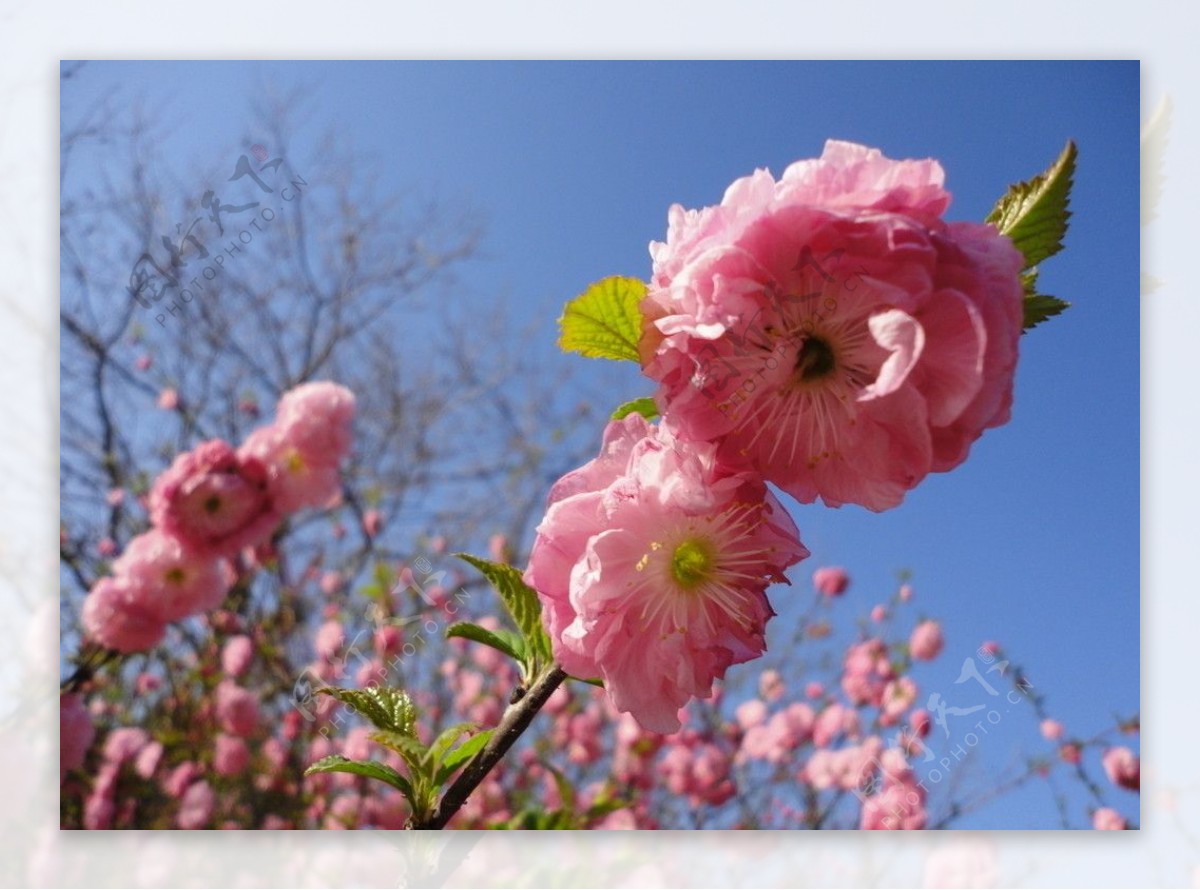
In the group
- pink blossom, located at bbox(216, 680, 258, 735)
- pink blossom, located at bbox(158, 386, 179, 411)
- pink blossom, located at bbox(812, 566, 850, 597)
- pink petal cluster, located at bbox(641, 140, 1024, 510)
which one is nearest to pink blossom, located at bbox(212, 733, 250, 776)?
pink blossom, located at bbox(216, 680, 258, 735)

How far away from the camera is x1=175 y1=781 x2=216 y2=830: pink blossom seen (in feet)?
4.65

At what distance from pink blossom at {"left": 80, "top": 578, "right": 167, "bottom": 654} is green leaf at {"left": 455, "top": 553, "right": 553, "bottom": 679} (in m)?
1.08

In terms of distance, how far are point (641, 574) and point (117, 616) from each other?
1160 mm

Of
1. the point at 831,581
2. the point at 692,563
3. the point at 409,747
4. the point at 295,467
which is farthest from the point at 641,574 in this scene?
the point at 295,467

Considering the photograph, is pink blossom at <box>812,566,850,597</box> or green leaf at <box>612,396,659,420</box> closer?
green leaf at <box>612,396,659,420</box>

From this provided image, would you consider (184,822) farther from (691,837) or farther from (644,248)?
(644,248)

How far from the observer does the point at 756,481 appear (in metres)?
0.43

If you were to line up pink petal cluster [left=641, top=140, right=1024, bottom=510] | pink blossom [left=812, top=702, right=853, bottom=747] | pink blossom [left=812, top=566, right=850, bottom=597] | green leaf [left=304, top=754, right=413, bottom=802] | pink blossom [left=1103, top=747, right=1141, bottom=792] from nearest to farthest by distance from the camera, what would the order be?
pink petal cluster [left=641, top=140, right=1024, bottom=510] → green leaf [left=304, top=754, right=413, bottom=802] → pink blossom [left=1103, top=747, right=1141, bottom=792] → pink blossom [left=812, top=566, right=850, bottom=597] → pink blossom [left=812, top=702, right=853, bottom=747]

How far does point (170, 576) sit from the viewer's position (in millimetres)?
1507

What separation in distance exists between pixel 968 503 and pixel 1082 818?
0.40m

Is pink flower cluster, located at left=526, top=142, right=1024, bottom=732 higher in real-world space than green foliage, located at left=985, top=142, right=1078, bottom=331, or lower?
lower

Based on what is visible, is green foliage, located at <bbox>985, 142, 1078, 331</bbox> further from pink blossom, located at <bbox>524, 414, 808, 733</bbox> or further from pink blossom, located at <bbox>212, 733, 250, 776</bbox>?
pink blossom, located at <bbox>212, 733, 250, 776</bbox>

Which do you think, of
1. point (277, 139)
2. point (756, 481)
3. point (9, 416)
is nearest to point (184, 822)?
point (9, 416)

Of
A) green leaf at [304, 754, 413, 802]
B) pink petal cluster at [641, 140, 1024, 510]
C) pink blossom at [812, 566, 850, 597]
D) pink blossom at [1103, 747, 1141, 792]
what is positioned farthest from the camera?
pink blossom at [812, 566, 850, 597]
